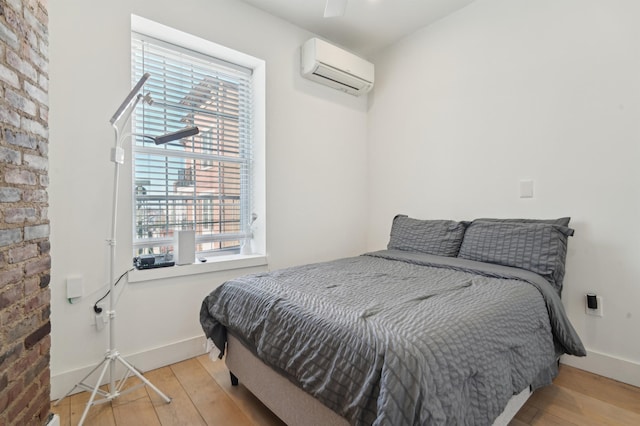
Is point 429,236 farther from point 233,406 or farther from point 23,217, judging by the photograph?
point 23,217

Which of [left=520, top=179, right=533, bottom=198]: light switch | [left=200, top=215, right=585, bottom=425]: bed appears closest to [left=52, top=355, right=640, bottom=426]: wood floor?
[left=200, top=215, right=585, bottom=425]: bed

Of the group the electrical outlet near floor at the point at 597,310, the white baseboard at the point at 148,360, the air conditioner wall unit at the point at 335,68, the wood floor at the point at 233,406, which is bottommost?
the wood floor at the point at 233,406

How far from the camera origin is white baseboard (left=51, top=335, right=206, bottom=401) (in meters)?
1.77

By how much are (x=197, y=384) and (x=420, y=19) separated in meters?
3.38

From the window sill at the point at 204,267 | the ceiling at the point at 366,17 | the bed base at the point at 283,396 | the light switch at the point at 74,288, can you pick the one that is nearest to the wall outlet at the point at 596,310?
the bed base at the point at 283,396

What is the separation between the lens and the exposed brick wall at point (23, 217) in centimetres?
107

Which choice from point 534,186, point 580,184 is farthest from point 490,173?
point 580,184

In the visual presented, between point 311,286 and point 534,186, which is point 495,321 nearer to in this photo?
point 311,286

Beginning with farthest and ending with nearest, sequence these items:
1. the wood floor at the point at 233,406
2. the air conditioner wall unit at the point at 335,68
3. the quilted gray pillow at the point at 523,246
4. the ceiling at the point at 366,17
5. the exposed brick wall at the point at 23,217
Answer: the air conditioner wall unit at the point at 335,68, the ceiling at the point at 366,17, the quilted gray pillow at the point at 523,246, the wood floor at the point at 233,406, the exposed brick wall at the point at 23,217

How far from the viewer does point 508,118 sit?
2410 millimetres

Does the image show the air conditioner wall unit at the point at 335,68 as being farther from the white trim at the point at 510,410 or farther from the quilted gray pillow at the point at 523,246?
the white trim at the point at 510,410

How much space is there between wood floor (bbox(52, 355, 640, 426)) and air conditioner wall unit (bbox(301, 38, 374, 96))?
8.43 ft

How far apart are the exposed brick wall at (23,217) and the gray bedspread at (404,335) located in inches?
29.5

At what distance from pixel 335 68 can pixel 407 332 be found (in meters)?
2.54
